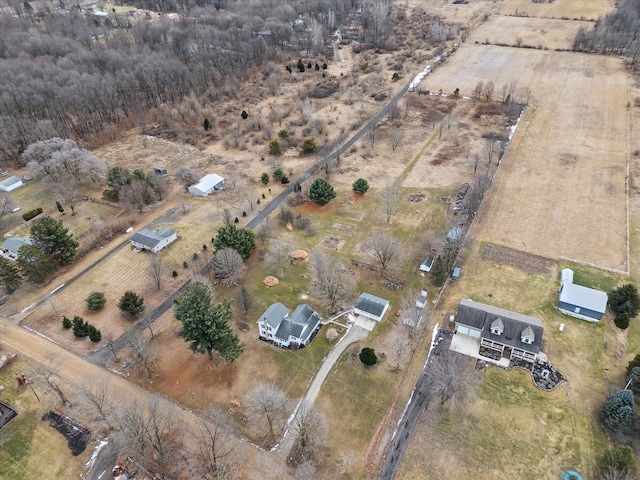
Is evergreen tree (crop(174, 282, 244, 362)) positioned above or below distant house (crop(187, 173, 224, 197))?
above

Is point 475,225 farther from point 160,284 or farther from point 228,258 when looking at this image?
point 160,284

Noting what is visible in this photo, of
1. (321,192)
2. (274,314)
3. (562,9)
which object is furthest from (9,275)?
(562,9)

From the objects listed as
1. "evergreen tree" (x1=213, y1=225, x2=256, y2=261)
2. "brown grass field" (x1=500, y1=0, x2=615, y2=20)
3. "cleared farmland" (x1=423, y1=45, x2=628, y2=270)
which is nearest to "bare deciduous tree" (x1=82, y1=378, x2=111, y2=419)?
"evergreen tree" (x1=213, y1=225, x2=256, y2=261)

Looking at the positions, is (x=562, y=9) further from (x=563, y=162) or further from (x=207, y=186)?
(x=207, y=186)

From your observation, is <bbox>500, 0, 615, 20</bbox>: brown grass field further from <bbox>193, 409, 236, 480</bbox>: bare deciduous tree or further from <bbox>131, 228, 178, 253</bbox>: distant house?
<bbox>193, 409, 236, 480</bbox>: bare deciduous tree

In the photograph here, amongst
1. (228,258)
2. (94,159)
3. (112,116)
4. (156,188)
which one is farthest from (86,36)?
(228,258)

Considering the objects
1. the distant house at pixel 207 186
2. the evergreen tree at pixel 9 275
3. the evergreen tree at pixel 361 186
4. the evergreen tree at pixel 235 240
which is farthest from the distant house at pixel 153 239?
the evergreen tree at pixel 361 186
